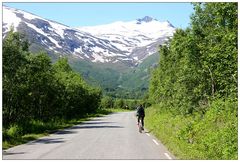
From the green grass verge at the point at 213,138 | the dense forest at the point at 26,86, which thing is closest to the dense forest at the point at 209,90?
the green grass verge at the point at 213,138

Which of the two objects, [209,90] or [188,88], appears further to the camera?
[188,88]

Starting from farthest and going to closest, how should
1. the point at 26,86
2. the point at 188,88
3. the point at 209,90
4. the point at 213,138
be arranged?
the point at 26,86 < the point at 188,88 < the point at 209,90 < the point at 213,138

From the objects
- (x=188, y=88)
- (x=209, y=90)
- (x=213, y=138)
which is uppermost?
(x=188, y=88)

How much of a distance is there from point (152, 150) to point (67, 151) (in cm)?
327

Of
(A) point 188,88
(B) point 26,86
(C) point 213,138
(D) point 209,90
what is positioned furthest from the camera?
(B) point 26,86

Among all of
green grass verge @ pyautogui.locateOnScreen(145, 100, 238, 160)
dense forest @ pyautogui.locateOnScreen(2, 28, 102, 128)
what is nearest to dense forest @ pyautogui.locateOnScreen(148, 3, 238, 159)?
green grass verge @ pyautogui.locateOnScreen(145, 100, 238, 160)

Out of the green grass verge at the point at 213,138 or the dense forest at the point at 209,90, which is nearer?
the green grass verge at the point at 213,138

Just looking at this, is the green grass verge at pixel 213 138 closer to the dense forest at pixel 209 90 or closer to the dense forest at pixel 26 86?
the dense forest at pixel 209 90

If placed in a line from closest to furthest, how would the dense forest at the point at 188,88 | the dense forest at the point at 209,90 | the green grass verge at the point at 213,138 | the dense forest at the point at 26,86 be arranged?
1. the green grass verge at the point at 213,138
2. the dense forest at the point at 209,90
3. the dense forest at the point at 188,88
4. the dense forest at the point at 26,86

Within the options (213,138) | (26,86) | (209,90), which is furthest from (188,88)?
(213,138)

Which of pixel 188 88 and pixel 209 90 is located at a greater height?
pixel 188 88

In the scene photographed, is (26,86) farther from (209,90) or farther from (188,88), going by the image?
(209,90)

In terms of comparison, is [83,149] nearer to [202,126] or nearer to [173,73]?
[202,126]

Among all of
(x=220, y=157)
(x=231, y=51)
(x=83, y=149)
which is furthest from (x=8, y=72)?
(x=220, y=157)
